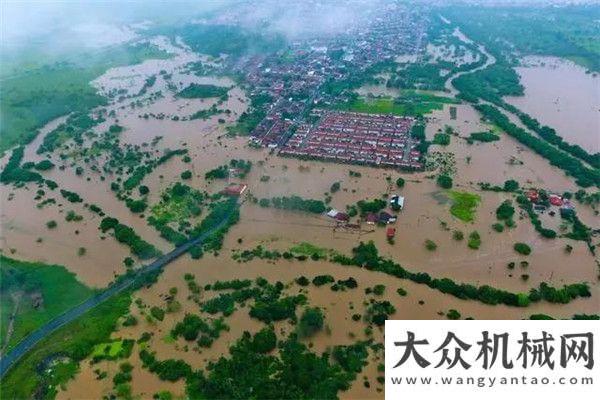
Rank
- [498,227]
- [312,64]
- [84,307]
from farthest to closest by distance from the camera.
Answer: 1. [312,64]
2. [498,227]
3. [84,307]

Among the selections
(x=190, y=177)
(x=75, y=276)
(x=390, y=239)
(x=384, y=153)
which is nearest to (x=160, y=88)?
(x=190, y=177)

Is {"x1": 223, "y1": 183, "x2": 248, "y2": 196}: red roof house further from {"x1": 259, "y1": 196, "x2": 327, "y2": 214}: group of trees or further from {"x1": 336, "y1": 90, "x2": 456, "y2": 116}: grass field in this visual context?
{"x1": 336, "y1": 90, "x2": 456, "y2": 116}: grass field

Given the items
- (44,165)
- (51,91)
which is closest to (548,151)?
(44,165)

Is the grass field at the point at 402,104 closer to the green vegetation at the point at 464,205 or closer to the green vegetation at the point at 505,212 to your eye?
the green vegetation at the point at 464,205

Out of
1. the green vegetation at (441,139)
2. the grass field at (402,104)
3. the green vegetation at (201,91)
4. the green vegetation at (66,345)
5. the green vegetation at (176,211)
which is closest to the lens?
the green vegetation at (66,345)

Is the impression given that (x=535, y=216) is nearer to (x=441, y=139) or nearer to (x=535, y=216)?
(x=535, y=216)

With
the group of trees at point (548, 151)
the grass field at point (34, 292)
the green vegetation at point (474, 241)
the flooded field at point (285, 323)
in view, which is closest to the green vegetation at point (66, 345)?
the flooded field at point (285, 323)

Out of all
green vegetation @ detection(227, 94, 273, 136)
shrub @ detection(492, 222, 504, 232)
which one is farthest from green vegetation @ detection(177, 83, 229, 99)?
shrub @ detection(492, 222, 504, 232)
